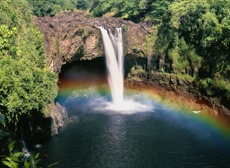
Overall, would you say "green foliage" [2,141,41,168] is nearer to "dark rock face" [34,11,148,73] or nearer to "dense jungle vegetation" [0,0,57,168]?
"dense jungle vegetation" [0,0,57,168]

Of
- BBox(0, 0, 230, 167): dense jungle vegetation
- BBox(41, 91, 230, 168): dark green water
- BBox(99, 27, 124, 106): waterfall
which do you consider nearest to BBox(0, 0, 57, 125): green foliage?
BBox(0, 0, 230, 167): dense jungle vegetation

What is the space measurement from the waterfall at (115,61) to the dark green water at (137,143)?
323 inches

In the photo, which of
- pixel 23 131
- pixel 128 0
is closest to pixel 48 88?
pixel 23 131

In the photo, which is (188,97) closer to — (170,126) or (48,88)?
(170,126)

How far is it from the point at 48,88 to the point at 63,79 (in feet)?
67.6

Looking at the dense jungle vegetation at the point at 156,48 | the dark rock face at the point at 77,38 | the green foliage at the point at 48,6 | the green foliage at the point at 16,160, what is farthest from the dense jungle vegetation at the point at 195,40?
the green foliage at the point at 16,160

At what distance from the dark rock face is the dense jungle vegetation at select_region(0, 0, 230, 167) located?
80.8 inches

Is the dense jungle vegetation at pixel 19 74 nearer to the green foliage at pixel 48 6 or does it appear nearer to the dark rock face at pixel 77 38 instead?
the dark rock face at pixel 77 38

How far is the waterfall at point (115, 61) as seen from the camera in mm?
39875

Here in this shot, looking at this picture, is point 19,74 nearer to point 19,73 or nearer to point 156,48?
point 19,73

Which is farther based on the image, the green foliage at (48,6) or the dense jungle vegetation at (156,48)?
the green foliage at (48,6)

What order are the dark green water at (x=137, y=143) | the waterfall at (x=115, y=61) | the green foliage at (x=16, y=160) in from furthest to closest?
the waterfall at (x=115, y=61)
the dark green water at (x=137, y=143)
the green foliage at (x=16, y=160)

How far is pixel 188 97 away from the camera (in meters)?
37.2

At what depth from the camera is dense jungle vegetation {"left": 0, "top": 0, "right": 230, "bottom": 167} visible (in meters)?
20.7
